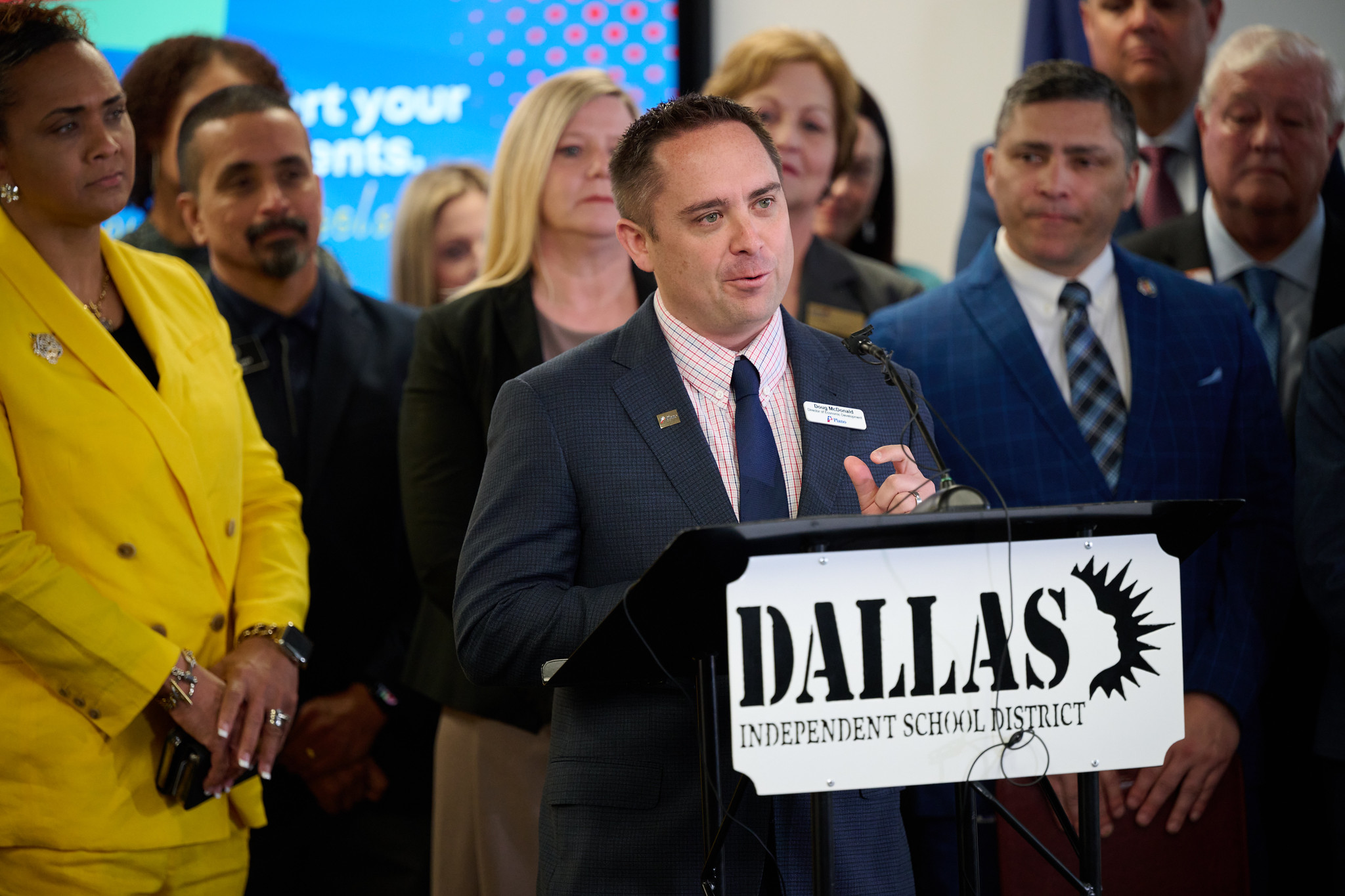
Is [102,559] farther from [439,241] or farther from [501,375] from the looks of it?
[439,241]

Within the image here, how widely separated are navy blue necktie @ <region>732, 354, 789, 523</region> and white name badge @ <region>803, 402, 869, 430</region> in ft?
0.24

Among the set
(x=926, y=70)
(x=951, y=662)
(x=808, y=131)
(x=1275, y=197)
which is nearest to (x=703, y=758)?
(x=951, y=662)

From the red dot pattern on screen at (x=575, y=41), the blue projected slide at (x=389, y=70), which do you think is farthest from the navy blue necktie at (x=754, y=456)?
the red dot pattern on screen at (x=575, y=41)

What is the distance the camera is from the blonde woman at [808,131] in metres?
3.54

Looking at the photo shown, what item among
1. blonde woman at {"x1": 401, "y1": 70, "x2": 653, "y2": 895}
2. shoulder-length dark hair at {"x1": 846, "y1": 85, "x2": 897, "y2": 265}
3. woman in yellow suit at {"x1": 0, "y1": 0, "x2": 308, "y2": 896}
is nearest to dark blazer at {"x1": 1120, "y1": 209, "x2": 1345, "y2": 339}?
shoulder-length dark hair at {"x1": 846, "y1": 85, "x2": 897, "y2": 265}

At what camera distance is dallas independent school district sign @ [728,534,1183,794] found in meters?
1.58

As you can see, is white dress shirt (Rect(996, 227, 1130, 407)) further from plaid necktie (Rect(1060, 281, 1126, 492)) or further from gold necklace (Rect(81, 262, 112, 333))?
gold necklace (Rect(81, 262, 112, 333))

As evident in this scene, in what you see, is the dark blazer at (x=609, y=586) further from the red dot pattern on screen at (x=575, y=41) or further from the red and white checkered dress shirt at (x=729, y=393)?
the red dot pattern on screen at (x=575, y=41)

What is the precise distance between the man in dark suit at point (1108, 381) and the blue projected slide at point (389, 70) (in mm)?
2321

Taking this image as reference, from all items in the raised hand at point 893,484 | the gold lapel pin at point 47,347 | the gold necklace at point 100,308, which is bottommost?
the raised hand at point 893,484

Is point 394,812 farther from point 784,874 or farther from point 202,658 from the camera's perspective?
point 784,874

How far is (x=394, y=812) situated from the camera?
3.37 metres

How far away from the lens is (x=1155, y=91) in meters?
3.89

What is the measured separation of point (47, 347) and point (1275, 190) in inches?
113
